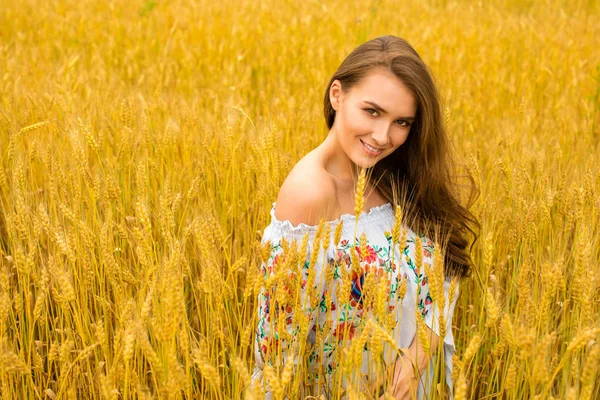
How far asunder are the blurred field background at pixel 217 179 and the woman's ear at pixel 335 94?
211mm

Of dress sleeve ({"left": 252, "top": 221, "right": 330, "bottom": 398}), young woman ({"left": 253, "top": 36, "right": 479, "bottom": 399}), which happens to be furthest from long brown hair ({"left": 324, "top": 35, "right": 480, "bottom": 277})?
dress sleeve ({"left": 252, "top": 221, "right": 330, "bottom": 398})

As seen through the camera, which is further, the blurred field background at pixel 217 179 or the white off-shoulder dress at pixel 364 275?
the white off-shoulder dress at pixel 364 275

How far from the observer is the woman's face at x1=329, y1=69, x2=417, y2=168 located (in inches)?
63.1

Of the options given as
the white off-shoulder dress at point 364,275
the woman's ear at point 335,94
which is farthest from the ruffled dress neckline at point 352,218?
the woman's ear at point 335,94

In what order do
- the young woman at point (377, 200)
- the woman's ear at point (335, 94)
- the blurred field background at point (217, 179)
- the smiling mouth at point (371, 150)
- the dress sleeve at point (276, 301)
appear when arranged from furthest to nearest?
the woman's ear at point (335, 94) < the smiling mouth at point (371, 150) < the young woman at point (377, 200) < the dress sleeve at point (276, 301) < the blurred field background at point (217, 179)

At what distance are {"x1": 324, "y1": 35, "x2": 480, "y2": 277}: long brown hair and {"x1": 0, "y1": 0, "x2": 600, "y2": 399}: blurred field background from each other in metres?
0.09

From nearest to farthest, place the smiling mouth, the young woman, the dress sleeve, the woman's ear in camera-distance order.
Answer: the dress sleeve < the young woman < the smiling mouth < the woman's ear

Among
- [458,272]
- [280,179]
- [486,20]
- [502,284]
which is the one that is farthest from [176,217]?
[486,20]

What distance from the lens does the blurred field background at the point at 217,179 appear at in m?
1.14

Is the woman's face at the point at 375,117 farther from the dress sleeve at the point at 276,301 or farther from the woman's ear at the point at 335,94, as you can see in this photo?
the dress sleeve at the point at 276,301

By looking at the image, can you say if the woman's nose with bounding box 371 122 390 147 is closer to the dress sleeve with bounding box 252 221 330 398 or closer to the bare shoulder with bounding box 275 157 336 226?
the bare shoulder with bounding box 275 157 336 226

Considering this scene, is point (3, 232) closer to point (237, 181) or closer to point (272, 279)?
point (237, 181)

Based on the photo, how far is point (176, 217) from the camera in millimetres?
1928

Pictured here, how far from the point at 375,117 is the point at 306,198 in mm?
285
